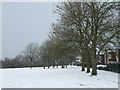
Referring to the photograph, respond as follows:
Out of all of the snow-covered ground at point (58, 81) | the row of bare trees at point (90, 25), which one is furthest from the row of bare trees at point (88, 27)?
the snow-covered ground at point (58, 81)

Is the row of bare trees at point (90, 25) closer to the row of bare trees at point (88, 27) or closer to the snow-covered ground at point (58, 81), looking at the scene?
the row of bare trees at point (88, 27)

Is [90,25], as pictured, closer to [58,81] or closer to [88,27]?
[88,27]

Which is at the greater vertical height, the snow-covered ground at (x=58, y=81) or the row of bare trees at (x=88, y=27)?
the row of bare trees at (x=88, y=27)

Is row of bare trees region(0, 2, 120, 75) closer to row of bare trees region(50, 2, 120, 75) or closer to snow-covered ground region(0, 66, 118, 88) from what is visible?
row of bare trees region(50, 2, 120, 75)

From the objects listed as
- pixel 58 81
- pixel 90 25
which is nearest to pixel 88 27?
pixel 90 25

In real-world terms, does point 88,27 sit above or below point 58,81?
above

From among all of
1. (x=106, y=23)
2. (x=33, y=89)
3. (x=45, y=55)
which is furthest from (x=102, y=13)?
(x=45, y=55)

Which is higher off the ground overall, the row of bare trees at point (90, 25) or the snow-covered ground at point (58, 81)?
the row of bare trees at point (90, 25)

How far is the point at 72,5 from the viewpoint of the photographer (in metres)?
30.2

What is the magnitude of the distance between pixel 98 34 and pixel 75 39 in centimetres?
317

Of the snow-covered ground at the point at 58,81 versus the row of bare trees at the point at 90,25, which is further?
the row of bare trees at the point at 90,25

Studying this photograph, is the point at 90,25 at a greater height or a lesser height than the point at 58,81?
greater

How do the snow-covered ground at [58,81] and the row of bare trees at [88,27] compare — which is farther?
the row of bare trees at [88,27]

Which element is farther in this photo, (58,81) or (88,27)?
(88,27)
